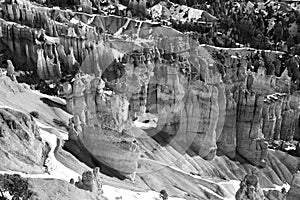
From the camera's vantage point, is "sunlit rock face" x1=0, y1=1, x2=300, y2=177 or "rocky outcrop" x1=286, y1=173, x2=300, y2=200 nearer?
"rocky outcrop" x1=286, y1=173, x2=300, y2=200

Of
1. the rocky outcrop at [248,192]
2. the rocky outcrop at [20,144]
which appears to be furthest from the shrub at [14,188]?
the rocky outcrop at [248,192]

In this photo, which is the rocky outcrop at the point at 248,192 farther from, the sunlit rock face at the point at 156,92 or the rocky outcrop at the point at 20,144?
the rocky outcrop at the point at 20,144

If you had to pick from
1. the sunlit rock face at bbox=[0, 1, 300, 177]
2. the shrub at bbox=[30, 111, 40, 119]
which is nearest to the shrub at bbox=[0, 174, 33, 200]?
the sunlit rock face at bbox=[0, 1, 300, 177]

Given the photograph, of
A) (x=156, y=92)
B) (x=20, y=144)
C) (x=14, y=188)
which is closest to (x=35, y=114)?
(x=20, y=144)

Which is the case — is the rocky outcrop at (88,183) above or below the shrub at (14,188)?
below

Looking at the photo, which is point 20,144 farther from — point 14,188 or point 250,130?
point 250,130

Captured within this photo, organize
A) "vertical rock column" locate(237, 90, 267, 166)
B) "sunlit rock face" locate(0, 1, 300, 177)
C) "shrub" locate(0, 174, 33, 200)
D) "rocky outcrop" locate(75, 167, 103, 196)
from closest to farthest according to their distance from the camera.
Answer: "shrub" locate(0, 174, 33, 200), "rocky outcrop" locate(75, 167, 103, 196), "sunlit rock face" locate(0, 1, 300, 177), "vertical rock column" locate(237, 90, 267, 166)

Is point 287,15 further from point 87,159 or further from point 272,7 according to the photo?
point 87,159

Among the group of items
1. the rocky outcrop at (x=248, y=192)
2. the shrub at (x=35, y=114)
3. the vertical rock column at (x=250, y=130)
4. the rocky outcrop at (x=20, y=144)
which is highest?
the rocky outcrop at (x=20, y=144)

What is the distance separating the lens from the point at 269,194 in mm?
50719

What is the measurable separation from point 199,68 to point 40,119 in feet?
104

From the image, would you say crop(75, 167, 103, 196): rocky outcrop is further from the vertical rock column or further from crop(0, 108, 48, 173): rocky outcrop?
the vertical rock column

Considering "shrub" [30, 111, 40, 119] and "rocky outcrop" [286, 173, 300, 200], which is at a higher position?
"shrub" [30, 111, 40, 119]

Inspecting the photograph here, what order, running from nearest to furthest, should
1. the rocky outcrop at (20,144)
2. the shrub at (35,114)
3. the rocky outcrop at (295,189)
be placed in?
the rocky outcrop at (20,144)
the rocky outcrop at (295,189)
the shrub at (35,114)
